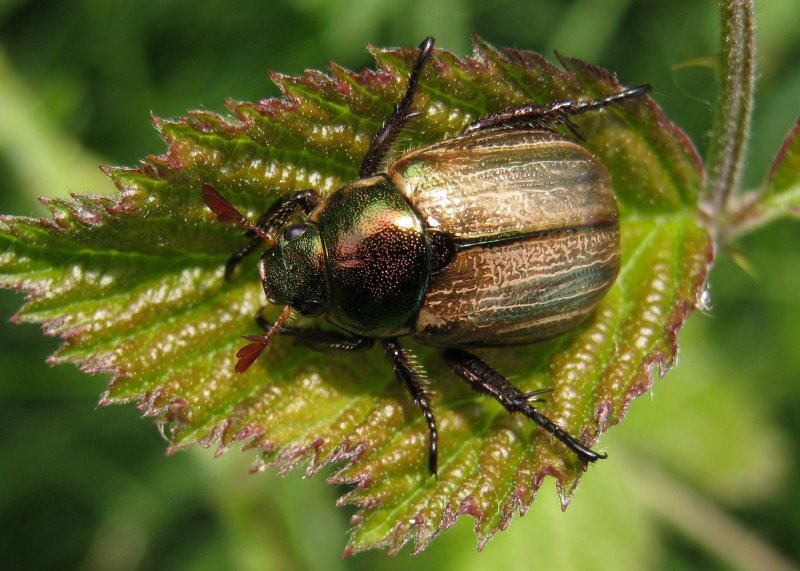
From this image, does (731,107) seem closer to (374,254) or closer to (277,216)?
(374,254)

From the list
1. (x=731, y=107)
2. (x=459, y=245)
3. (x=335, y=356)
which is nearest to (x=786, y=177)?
(x=731, y=107)

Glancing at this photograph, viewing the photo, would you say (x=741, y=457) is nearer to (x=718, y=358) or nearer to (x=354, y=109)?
(x=718, y=358)

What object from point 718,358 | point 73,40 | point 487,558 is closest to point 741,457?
point 718,358

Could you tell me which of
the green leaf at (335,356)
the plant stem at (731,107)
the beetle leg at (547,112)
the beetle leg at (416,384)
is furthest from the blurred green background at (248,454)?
the beetle leg at (547,112)

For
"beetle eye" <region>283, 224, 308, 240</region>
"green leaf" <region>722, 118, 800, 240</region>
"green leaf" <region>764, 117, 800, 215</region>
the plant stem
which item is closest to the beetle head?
"beetle eye" <region>283, 224, 308, 240</region>

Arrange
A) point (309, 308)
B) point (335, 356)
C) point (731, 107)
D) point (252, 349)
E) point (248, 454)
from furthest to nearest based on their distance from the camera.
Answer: point (248, 454) → point (335, 356) → point (309, 308) → point (731, 107) → point (252, 349)

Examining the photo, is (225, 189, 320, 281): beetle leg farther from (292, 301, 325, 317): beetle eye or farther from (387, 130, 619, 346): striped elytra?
Result: (387, 130, 619, 346): striped elytra

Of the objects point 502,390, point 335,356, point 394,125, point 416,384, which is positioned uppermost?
point 394,125
